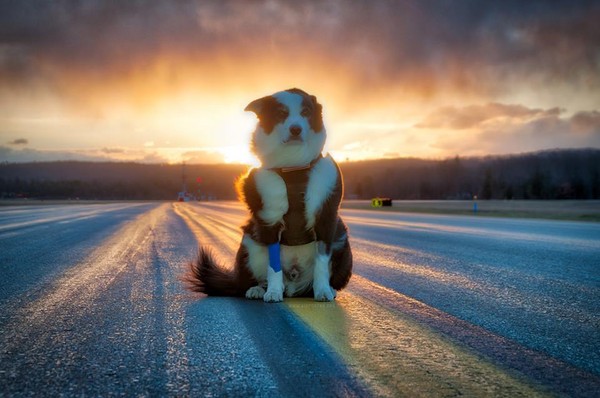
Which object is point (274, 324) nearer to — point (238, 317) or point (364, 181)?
point (238, 317)

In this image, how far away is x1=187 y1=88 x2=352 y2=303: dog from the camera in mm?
4621

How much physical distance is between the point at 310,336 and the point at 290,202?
1.38 metres

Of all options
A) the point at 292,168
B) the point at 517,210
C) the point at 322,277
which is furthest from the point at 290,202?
the point at 517,210

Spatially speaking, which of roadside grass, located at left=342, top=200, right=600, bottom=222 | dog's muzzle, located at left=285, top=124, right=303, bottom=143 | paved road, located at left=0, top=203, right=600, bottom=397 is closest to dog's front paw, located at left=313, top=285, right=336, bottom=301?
paved road, located at left=0, top=203, right=600, bottom=397

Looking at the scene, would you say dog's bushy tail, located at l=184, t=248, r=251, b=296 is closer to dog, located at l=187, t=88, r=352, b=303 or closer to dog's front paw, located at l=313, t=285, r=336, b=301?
dog, located at l=187, t=88, r=352, b=303

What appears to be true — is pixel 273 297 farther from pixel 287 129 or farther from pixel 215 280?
pixel 287 129

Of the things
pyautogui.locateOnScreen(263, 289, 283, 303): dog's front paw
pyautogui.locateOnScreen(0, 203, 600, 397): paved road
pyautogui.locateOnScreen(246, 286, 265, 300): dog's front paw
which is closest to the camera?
pyautogui.locateOnScreen(0, 203, 600, 397): paved road

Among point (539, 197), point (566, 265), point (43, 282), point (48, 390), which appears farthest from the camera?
point (539, 197)

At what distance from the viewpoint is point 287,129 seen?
4578 millimetres

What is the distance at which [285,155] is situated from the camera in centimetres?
466

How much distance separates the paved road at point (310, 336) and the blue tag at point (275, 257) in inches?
13.4

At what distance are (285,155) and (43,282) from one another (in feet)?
11.0

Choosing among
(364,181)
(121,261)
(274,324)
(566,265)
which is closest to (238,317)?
(274,324)

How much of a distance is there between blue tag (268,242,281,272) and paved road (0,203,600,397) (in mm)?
340
